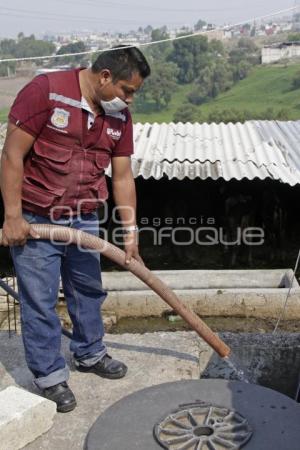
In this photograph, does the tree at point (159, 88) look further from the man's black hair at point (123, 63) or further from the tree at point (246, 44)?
the man's black hair at point (123, 63)

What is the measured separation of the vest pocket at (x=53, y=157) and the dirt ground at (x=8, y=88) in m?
7.93

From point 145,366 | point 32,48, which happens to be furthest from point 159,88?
point 145,366

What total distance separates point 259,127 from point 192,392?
7.72 meters

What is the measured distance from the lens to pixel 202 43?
3797 cm

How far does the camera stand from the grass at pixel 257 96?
33625mm

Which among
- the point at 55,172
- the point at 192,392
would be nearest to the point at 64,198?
the point at 55,172

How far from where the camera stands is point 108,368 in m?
3.62

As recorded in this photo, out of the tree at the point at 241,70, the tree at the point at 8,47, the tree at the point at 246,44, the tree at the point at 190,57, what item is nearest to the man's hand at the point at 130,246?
the tree at the point at 8,47

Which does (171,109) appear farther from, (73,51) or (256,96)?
(73,51)

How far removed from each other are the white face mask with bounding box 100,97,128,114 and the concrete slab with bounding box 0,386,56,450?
162cm

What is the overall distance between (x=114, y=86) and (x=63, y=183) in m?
0.59

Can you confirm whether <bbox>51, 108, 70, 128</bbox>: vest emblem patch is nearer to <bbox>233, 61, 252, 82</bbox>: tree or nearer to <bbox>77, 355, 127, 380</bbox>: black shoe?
<bbox>77, 355, 127, 380</bbox>: black shoe

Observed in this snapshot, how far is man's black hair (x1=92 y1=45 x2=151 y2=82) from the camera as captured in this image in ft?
9.47

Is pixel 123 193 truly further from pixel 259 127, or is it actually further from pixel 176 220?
pixel 259 127
